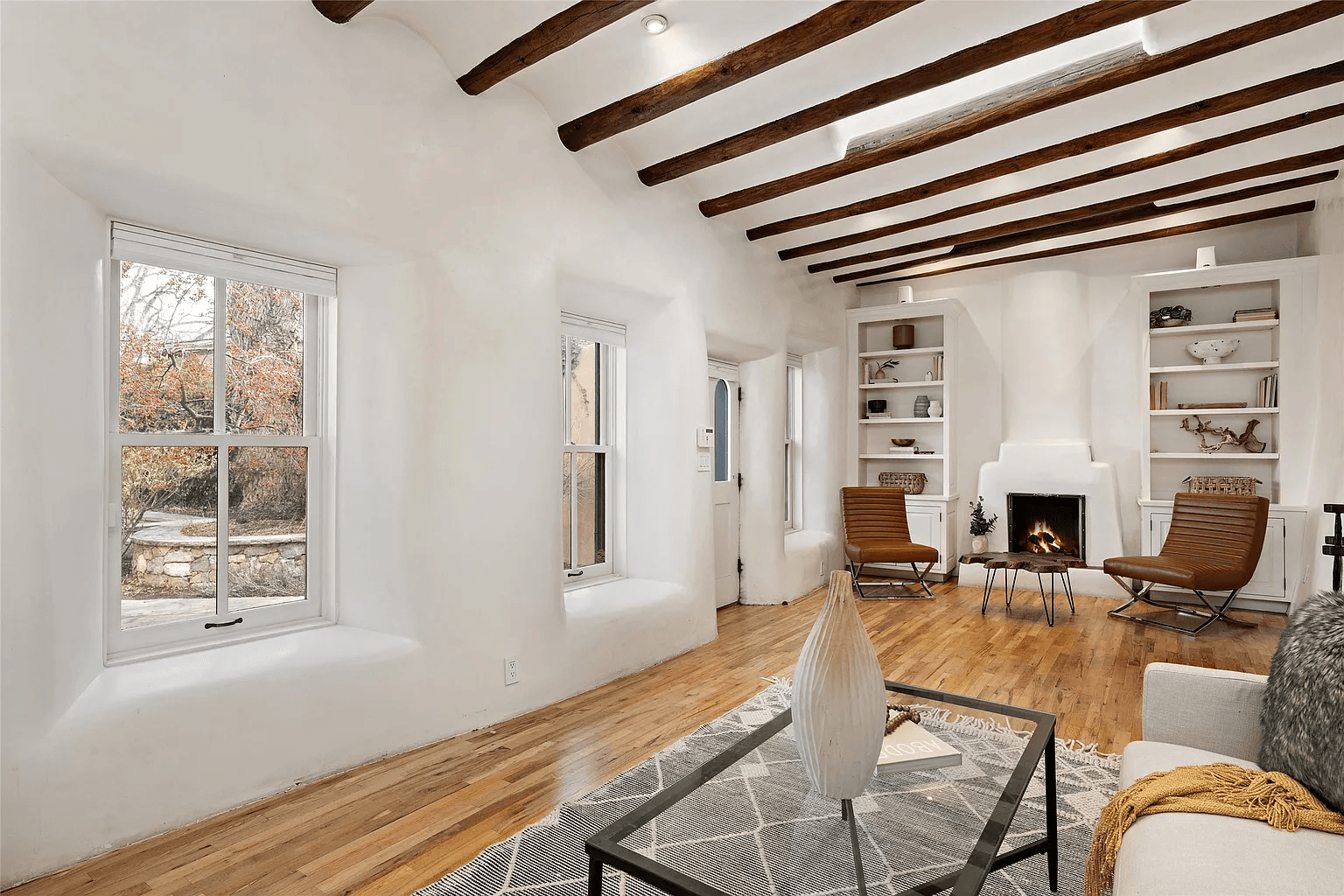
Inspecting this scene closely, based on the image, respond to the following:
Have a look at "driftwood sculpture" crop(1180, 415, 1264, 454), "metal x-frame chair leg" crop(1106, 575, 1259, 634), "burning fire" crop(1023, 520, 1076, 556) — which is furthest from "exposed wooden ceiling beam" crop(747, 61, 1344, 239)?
"burning fire" crop(1023, 520, 1076, 556)

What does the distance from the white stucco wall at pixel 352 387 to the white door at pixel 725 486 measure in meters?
0.84

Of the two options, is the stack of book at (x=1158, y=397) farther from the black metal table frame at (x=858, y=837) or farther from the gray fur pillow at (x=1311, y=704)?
the black metal table frame at (x=858, y=837)

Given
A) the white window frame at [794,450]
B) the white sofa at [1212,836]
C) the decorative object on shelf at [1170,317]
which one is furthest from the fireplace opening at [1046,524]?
the white sofa at [1212,836]

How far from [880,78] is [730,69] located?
27.9 inches

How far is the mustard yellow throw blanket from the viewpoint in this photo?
1.38m

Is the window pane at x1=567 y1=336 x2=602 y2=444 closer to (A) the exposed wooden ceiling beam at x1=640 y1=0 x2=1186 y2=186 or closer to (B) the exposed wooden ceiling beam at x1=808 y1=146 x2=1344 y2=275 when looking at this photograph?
(A) the exposed wooden ceiling beam at x1=640 y1=0 x2=1186 y2=186

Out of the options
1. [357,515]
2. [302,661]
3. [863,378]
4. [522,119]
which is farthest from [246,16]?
[863,378]

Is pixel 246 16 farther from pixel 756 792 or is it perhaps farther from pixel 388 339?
pixel 756 792

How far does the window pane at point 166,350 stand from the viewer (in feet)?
7.61

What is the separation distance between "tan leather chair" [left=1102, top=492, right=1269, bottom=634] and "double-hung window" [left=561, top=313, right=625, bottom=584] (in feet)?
11.1

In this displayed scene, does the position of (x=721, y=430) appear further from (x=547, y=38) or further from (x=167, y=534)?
(x=167, y=534)

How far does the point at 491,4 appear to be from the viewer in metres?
2.56

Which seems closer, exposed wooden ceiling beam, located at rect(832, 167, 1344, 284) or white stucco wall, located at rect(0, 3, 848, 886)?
white stucco wall, located at rect(0, 3, 848, 886)

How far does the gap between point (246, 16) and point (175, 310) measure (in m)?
0.97
